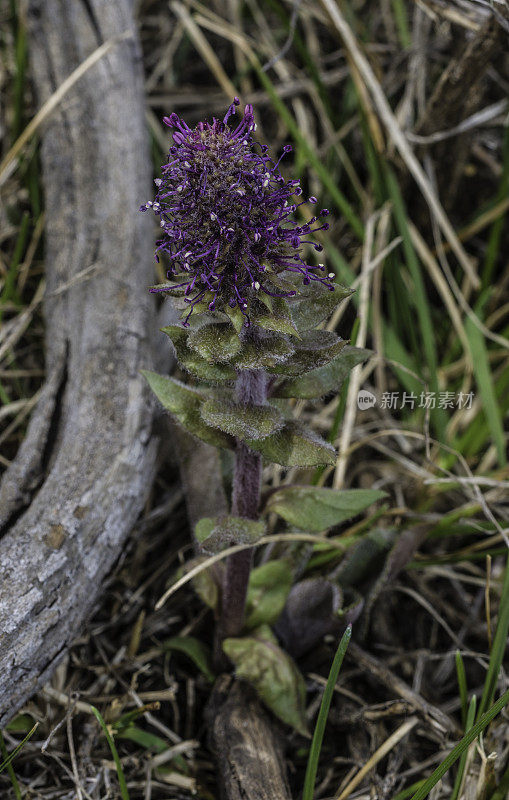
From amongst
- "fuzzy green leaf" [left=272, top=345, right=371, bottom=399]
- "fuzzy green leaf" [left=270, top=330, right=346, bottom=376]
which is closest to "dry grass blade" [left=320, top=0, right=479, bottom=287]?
"fuzzy green leaf" [left=272, top=345, right=371, bottom=399]

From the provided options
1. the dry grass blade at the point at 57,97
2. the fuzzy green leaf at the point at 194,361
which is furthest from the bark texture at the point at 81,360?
the fuzzy green leaf at the point at 194,361

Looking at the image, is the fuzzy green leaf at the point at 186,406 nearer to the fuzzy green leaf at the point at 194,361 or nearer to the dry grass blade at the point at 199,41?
the fuzzy green leaf at the point at 194,361

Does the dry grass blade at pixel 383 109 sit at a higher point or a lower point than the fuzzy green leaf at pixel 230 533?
higher

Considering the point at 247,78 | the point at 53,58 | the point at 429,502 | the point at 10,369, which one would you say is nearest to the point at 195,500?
the point at 429,502

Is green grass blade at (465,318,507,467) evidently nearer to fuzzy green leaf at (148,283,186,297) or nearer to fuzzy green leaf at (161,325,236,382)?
fuzzy green leaf at (161,325,236,382)

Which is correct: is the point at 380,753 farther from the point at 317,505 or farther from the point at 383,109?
the point at 383,109

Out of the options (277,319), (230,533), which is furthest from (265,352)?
(230,533)
